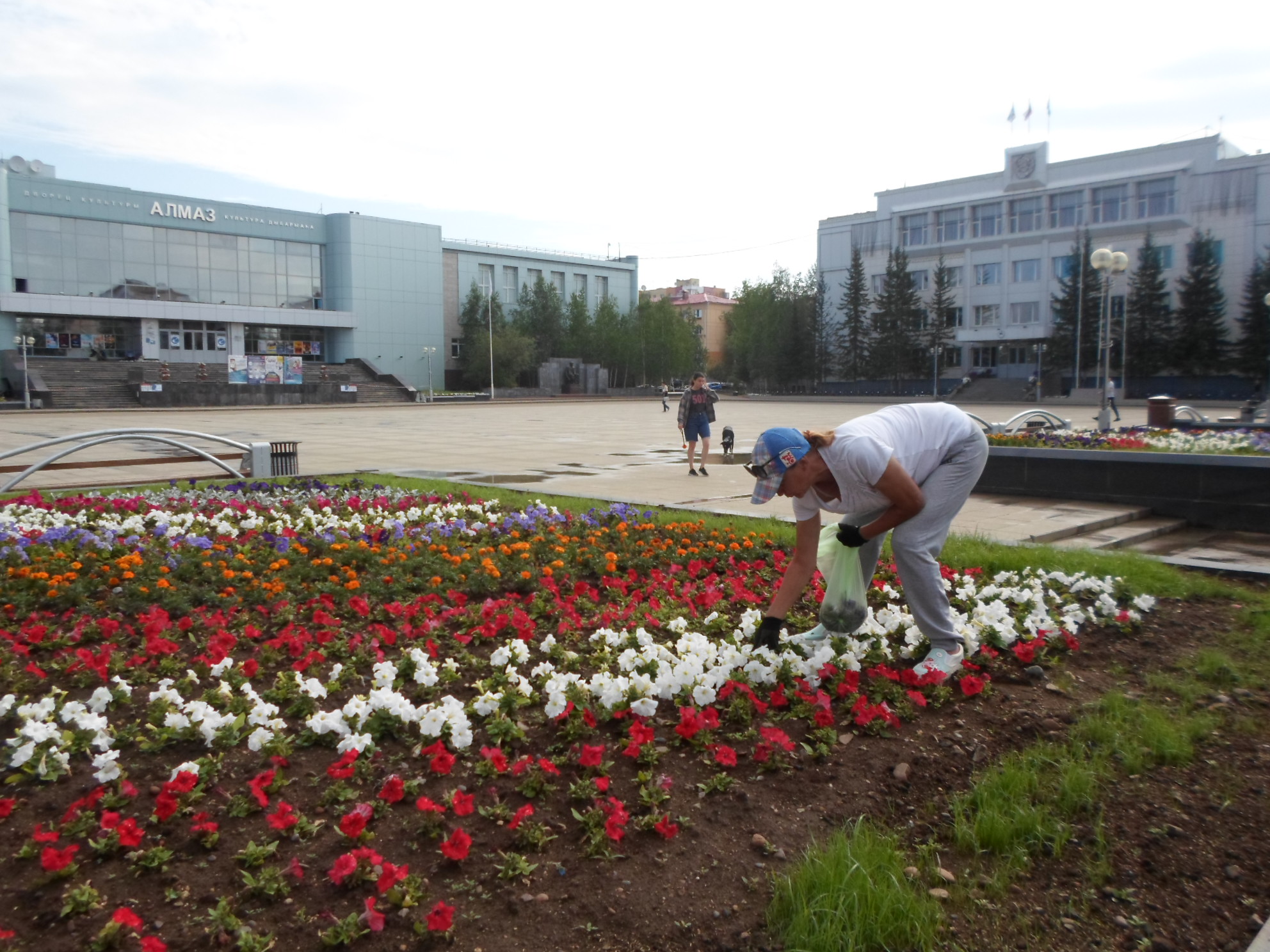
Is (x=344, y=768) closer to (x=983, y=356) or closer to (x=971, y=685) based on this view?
(x=971, y=685)

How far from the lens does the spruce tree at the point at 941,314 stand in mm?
68625

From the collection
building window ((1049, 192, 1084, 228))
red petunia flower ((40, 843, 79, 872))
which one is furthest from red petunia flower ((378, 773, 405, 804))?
building window ((1049, 192, 1084, 228))

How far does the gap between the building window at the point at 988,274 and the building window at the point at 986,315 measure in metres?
1.71

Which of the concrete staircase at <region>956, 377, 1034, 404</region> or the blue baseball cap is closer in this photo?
the blue baseball cap

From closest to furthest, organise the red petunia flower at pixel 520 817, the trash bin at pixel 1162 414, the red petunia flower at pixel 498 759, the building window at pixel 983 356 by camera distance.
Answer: the red petunia flower at pixel 520 817
the red petunia flower at pixel 498 759
the trash bin at pixel 1162 414
the building window at pixel 983 356

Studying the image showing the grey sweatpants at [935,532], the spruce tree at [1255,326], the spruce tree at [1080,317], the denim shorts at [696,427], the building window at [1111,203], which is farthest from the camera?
the building window at [1111,203]

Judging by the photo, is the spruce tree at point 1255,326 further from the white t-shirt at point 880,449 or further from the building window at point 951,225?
the white t-shirt at point 880,449

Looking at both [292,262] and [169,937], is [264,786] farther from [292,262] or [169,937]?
[292,262]

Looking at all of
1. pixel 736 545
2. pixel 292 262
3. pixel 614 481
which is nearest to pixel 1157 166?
pixel 292 262

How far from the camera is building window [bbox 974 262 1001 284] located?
6800 centimetres

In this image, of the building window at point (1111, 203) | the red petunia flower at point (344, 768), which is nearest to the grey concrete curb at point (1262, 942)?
the red petunia flower at point (344, 768)

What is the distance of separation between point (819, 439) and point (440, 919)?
7.50 ft

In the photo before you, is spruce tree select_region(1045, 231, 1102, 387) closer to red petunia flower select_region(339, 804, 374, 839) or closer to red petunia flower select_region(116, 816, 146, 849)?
red petunia flower select_region(339, 804, 374, 839)

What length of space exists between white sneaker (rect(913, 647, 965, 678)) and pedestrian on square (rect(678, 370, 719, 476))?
933 cm
